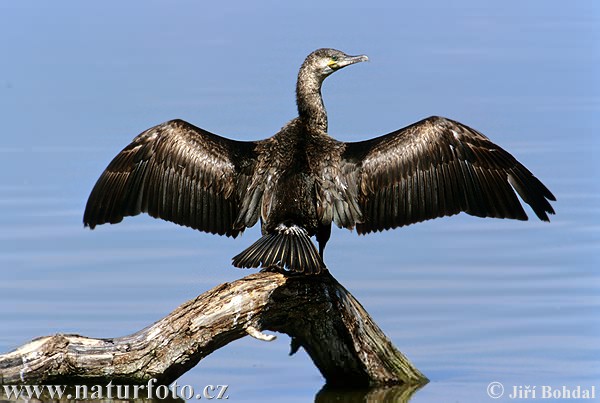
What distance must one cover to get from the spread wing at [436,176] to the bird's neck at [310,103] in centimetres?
48

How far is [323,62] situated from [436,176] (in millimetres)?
1394

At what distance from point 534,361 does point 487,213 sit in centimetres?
111

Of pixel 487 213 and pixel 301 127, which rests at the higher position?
pixel 301 127

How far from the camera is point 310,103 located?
10094 mm

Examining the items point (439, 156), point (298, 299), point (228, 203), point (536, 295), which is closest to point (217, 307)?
point (298, 299)

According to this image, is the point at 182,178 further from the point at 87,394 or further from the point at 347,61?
the point at 87,394

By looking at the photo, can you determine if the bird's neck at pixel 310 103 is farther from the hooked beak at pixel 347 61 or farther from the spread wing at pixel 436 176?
the spread wing at pixel 436 176

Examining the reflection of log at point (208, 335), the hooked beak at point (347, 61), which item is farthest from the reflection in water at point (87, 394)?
the hooked beak at point (347, 61)

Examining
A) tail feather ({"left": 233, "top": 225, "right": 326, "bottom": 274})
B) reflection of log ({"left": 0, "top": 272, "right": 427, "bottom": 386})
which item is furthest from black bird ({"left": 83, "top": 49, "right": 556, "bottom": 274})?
reflection of log ({"left": 0, "top": 272, "right": 427, "bottom": 386})

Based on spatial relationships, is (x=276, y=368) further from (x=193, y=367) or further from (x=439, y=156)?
(x=439, y=156)

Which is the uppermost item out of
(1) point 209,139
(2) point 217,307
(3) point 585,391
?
(1) point 209,139

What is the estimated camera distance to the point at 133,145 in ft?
32.1

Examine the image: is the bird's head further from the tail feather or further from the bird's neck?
the tail feather

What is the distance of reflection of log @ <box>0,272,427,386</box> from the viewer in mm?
8625
